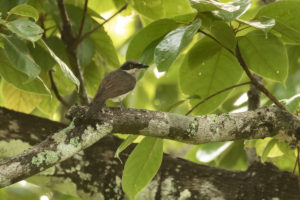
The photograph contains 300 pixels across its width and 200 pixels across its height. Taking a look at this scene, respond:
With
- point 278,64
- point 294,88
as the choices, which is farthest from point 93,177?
point 294,88

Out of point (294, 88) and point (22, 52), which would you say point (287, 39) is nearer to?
point (294, 88)

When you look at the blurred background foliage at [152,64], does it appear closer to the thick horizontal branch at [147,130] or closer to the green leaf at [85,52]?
the green leaf at [85,52]

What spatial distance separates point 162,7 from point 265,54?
1.74 ft

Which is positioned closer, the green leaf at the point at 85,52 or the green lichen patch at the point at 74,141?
the green lichen patch at the point at 74,141

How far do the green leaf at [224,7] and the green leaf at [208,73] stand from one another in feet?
1.54

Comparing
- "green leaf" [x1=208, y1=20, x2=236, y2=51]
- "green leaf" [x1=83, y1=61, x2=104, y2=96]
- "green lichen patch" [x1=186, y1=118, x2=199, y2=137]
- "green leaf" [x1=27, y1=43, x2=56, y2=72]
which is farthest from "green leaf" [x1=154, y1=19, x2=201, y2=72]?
"green leaf" [x1=83, y1=61, x2=104, y2=96]

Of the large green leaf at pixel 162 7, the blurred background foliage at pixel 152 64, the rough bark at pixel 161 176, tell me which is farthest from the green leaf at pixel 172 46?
the rough bark at pixel 161 176

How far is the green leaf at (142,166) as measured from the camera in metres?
2.13

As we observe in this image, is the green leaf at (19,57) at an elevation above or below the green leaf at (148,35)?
above

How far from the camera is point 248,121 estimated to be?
2146mm

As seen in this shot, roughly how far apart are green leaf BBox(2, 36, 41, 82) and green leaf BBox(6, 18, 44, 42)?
20 centimetres

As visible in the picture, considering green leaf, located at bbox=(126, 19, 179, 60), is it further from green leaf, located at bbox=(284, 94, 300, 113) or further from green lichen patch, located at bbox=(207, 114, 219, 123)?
green leaf, located at bbox=(284, 94, 300, 113)

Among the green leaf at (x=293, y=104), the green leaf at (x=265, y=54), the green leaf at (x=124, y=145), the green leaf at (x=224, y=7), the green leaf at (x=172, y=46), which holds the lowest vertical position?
the green leaf at (x=293, y=104)

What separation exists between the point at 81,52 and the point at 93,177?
618 millimetres
